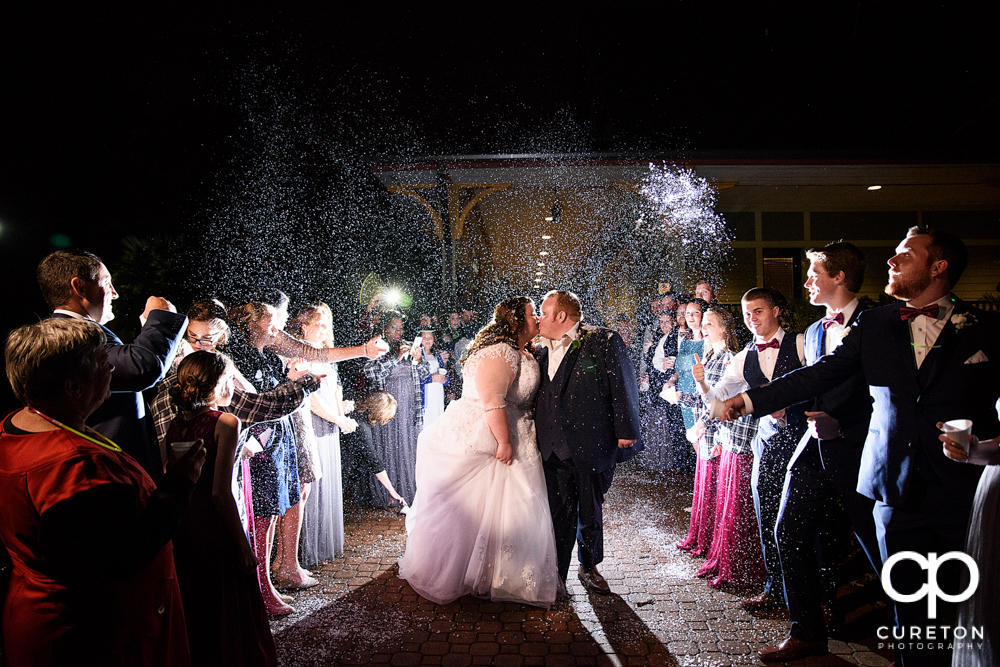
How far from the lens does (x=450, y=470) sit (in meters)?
3.46

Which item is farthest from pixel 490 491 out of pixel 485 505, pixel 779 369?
pixel 779 369

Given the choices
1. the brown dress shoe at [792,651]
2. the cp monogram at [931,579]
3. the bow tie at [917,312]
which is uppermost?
the bow tie at [917,312]

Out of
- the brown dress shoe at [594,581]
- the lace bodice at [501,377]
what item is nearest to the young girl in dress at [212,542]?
the lace bodice at [501,377]

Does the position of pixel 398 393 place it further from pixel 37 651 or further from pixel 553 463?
pixel 37 651

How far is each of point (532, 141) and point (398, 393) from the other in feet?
19.9

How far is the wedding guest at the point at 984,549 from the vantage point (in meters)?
1.90

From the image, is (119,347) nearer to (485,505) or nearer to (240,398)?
(240,398)

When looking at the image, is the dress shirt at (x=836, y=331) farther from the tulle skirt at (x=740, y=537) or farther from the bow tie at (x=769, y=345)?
the tulle skirt at (x=740, y=537)

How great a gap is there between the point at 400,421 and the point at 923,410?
14.7 ft

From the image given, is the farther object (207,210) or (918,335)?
(207,210)

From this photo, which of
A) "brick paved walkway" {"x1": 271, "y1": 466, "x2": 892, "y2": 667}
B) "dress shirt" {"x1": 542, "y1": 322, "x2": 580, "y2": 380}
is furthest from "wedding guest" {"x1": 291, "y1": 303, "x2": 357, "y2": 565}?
"dress shirt" {"x1": 542, "y1": 322, "x2": 580, "y2": 380}

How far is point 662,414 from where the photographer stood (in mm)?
7102

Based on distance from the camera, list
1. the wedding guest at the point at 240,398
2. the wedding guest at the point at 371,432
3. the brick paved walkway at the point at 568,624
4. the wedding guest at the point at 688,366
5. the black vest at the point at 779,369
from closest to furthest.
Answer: the brick paved walkway at the point at 568,624 < the wedding guest at the point at 240,398 < the black vest at the point at 779,369 < the wedding guest at the point at 371,432 < the wedding guest at the point at 688,366

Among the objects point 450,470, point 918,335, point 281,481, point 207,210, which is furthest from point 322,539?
point 207,210
